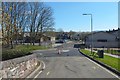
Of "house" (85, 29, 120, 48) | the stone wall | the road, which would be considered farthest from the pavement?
"house" (85, 29, 120, 48)

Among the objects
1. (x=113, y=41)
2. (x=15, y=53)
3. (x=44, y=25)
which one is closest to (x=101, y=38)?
(x=113, y=41)

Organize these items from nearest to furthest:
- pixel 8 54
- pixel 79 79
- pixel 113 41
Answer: pixel 79 79 < pixel 8 54 < pixel 113 41

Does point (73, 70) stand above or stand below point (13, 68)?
below

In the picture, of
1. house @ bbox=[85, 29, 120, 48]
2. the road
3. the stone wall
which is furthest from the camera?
house @ bbox=[85, 29, 120, 48]

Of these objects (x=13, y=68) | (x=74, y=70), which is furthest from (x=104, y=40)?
(x=13, y=68)

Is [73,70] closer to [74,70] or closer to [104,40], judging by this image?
[74,70]

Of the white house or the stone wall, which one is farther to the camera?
the white house

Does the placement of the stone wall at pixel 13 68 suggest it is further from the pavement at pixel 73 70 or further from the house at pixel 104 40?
the house at pixel 104 40

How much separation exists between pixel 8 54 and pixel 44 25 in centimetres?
6662

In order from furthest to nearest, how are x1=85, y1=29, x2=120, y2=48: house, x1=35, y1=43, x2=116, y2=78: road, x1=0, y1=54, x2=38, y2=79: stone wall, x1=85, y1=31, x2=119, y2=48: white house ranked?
x1=85, y1=31, x2=119, y2=48: white house
x1=85, y1=29, x2=120, y2=48: house
x1=35, y1=43, x2=116, y2=78: road
x1=0, y1=54, x2=38, y2=79: stone wall

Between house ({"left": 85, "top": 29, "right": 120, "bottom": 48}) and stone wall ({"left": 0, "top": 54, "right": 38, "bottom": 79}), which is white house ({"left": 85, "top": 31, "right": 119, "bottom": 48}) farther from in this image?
stone wall ({"left": 0, "top": 54, "right": 38, "bottom": 79})

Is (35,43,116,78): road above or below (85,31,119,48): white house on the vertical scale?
below

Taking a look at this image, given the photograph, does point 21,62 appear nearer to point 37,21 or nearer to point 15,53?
point 15,53

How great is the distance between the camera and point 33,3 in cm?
8612
